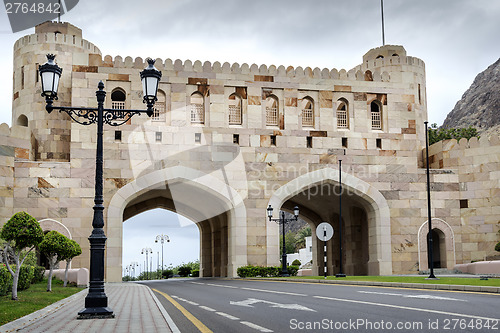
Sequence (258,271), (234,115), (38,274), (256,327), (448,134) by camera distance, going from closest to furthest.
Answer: (256,327) < (38,274) < (258,271) < (234,115) < (448,134)

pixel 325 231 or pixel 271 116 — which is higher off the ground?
pixel 271 116

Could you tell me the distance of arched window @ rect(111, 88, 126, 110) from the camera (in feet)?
111

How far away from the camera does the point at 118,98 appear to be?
34844 millimetres

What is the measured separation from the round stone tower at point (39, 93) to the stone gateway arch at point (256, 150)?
8 centimetres

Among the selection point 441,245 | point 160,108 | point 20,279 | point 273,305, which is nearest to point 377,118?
point 441,245

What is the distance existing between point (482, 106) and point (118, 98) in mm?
67596

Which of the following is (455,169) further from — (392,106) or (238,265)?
(238,265)

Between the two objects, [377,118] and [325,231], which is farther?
[377,118]

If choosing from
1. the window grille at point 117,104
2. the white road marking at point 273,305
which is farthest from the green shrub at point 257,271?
the white road marking at point 273,305

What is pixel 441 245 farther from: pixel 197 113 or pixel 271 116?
pixel 197 113

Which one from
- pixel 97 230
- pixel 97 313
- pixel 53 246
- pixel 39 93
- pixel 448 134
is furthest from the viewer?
pixel 448 134

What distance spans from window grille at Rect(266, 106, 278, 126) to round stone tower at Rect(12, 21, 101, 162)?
453 inches

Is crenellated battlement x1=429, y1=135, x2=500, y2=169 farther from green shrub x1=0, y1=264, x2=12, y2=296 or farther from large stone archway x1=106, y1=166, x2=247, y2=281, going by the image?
green shrub x1=0, y1=264, x2=12, y2=296

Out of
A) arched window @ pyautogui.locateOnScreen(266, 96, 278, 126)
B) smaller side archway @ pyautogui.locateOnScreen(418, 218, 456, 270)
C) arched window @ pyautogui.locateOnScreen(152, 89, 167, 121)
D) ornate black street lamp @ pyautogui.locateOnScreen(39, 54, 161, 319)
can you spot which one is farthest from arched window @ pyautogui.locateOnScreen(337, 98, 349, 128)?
ornate black street lamp @ pyautogui.locateOnScreen(39, 54, 161, 319)
